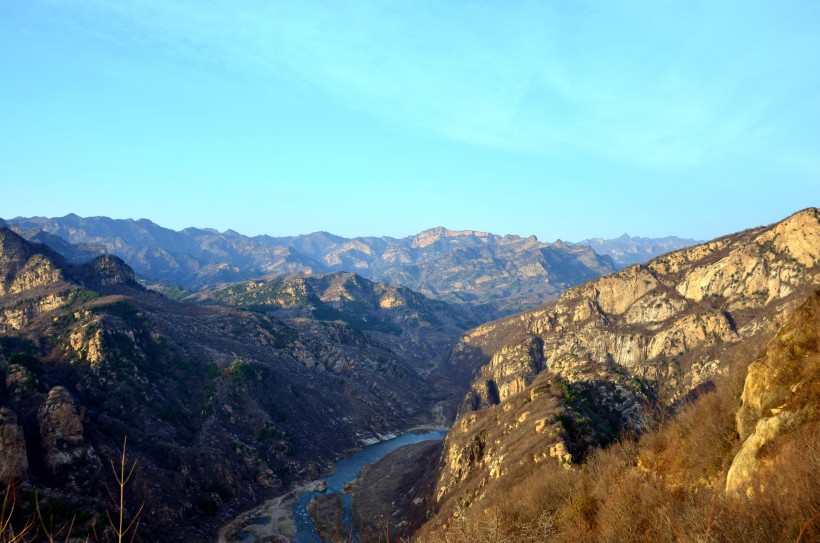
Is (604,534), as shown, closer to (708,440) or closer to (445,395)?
(708,440)

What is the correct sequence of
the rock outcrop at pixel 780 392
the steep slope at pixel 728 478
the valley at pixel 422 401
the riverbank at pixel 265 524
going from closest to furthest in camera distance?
the steep slope at pixel 728 478 < the rock outcrop at pixel 780 392 < the valley at pixel 422 401 < the riverbank at pixel 265 524

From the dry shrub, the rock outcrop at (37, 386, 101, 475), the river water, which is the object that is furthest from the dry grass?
the rock outcrop at (37, 386, 101, 475)

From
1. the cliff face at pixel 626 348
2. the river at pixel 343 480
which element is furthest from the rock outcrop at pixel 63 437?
the cliff face at pixel 626 348

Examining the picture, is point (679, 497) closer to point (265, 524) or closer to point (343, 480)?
point (265, 524)

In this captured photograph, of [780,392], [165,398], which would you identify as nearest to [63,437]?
[165,398]

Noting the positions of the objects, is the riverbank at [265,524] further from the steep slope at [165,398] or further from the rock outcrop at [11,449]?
the rock outcrop at [11,449]
